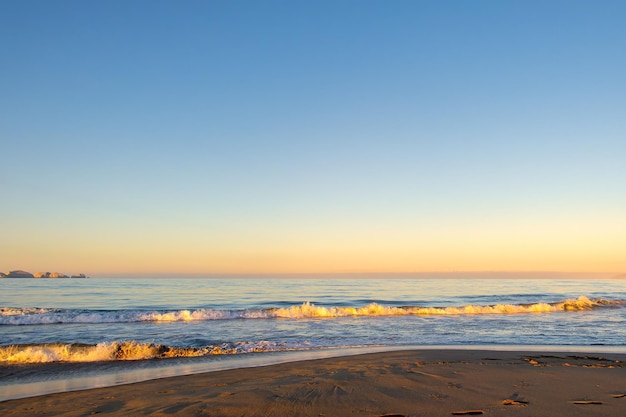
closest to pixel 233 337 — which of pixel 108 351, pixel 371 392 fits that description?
pixel 108 351

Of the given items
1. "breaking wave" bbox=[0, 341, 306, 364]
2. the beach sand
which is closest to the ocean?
"breaking wave" bbox=[0, 341, 306, 364]

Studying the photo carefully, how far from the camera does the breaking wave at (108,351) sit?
1217cm

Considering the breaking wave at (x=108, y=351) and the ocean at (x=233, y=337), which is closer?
the ocean at (x=233, y=337)

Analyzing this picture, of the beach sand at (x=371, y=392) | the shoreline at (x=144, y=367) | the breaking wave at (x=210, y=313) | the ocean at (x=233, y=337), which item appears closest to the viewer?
the beach sand at (x=371, y=392)

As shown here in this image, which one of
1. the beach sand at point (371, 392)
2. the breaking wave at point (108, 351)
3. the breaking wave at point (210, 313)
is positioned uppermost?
the beach sand at point (371, 392)

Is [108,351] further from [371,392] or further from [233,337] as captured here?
[371,392]

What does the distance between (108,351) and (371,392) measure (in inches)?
364

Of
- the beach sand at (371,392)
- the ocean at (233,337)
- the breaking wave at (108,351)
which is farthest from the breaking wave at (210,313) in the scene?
the beach sand at (371,392)

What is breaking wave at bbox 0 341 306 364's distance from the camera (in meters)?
12.2

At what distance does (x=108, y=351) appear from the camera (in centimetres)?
1280

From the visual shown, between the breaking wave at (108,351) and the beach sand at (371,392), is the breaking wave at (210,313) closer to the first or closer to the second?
the breaking wave at (108,351)

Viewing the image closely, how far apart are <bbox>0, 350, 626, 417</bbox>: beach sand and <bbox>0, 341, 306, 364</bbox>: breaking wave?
3.84 m

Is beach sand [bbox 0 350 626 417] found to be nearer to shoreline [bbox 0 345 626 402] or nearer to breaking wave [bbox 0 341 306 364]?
shoreline [bbox 0 345 626 402]

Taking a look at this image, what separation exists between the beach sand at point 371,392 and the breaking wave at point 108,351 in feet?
12.6
